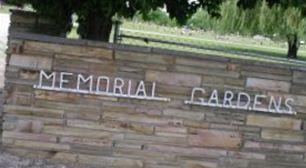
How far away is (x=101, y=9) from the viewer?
623cm

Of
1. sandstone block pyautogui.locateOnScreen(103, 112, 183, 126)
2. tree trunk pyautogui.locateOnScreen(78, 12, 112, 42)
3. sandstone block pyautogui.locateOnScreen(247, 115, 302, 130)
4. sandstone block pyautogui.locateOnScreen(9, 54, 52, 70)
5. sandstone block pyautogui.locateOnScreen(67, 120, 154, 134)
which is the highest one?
tree trunk pyautogui.locateOnScreen(78, 12, 112, 42)

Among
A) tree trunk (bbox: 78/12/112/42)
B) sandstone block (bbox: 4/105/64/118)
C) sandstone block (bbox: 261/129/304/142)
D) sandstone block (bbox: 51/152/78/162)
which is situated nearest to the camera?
sandstone block (bbox: 4/105/64/118)

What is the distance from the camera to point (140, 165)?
6332 mm

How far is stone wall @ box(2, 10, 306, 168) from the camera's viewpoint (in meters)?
6.11

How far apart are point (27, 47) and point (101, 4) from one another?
0.79 metres

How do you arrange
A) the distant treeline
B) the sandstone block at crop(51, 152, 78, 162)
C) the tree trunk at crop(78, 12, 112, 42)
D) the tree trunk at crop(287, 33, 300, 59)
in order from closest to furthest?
1. the sandstone block at crop(51, 152, 78, 162)
2. the tree trunk at crop(78, 12, 112, 42)
3. the distant treeline
4. the tree trunk at crop(287, 33, 300, 59)

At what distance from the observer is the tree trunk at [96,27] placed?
703 centimetres

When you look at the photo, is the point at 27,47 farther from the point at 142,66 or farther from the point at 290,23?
the point at 290,23

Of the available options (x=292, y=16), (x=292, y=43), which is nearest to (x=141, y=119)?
(x=292, y=16)

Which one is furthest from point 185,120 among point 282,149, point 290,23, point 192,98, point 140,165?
point 290,23

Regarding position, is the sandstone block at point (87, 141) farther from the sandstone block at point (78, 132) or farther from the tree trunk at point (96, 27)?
the tree trunk at point (96, 27)

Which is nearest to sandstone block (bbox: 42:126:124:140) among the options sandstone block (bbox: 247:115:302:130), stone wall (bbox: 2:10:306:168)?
stone wall (bbox: 2:10:306:168)

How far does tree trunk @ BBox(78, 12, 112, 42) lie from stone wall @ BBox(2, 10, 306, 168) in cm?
100

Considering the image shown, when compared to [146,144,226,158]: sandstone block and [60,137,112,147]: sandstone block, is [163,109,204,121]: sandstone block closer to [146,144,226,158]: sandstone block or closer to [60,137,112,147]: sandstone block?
[146,144,226,158]: sandstone block
